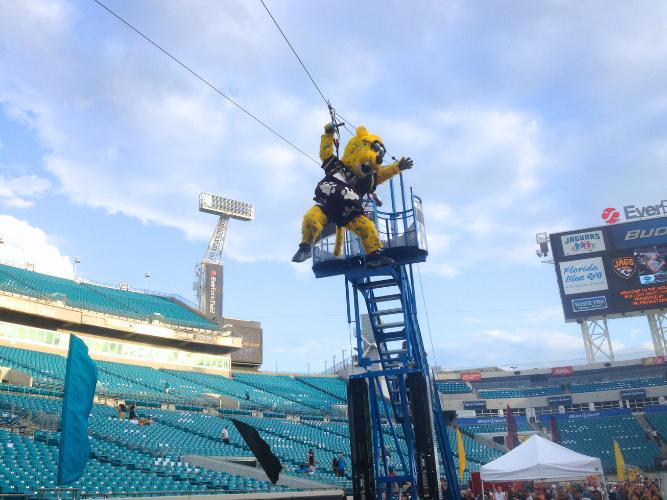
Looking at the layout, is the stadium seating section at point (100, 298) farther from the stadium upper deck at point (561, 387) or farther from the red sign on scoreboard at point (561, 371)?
the red sign on scoreboard at point (561, 371)

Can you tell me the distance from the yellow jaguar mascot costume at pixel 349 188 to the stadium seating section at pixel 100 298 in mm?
25429

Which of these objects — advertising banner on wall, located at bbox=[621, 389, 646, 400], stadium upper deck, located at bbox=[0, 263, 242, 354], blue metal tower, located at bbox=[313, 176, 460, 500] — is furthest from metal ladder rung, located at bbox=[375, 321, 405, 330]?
advertising banner on wall, located at bbox=[621, 389, 646, 400]

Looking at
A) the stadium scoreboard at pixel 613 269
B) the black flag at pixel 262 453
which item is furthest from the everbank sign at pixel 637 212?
the black flag at pixel 262 453

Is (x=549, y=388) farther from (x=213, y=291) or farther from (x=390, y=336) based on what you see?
(x=390, y=336)

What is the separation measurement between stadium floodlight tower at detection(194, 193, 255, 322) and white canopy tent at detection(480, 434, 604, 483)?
35724 millimetres

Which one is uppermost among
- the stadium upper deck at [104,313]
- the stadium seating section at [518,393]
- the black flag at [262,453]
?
the stadium upper deck at [104,313]

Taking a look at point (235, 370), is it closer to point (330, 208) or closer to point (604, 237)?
point (604, 237)

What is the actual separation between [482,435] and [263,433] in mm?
21286

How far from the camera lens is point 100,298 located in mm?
40438

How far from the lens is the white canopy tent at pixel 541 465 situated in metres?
14.2

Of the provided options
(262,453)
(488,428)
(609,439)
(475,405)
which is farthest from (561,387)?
(262,453)

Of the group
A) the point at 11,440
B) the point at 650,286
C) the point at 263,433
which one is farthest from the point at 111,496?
the point at 650,286

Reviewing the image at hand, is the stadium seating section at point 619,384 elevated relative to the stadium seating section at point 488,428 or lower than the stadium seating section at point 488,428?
elevated

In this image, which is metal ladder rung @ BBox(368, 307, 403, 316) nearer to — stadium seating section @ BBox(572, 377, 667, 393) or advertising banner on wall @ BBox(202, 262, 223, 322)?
advertising banner on wall @ BBox(202, 262, 223, 322)
